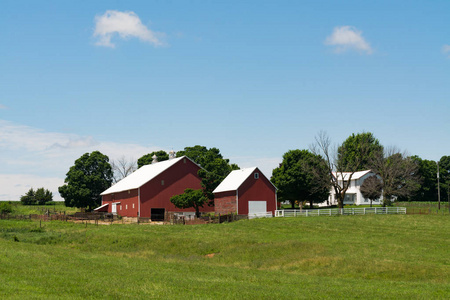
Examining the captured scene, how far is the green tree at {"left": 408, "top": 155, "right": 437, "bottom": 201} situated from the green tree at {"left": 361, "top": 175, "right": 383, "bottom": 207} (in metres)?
22.5

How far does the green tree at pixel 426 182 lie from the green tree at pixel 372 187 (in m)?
22.5

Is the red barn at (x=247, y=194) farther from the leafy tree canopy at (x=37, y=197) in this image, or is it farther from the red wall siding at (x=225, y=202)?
the leafy tree canopy at (x=37, y=197)

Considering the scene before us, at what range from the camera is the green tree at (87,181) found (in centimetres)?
8825

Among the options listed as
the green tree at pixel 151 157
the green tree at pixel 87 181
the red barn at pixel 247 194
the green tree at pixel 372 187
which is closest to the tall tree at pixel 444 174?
the green tree at pixel 372 187

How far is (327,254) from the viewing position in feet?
102

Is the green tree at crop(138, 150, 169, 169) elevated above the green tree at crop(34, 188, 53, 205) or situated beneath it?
elevated above

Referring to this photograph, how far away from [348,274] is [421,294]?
7.04 meters

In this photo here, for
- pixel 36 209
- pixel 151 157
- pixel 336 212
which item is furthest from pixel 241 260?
pixel 36 209

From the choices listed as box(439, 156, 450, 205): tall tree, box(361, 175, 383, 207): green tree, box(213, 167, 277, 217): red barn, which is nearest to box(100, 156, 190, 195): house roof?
box(213, 167, 277, 217): red barn

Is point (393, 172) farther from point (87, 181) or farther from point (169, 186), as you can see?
point (87, 181)

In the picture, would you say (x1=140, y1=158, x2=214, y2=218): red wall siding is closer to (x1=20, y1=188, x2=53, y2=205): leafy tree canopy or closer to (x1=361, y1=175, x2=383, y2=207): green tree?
(x1=361, y1=175, x2=383, y2=207): green tree

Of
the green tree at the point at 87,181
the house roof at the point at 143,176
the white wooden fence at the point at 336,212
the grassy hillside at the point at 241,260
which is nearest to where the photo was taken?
the grassy hillside at the point at 241,260

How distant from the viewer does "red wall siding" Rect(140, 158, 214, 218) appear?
213 feet

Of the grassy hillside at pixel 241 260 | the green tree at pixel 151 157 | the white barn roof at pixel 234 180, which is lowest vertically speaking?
the grassy hillside at pixel 241 260
